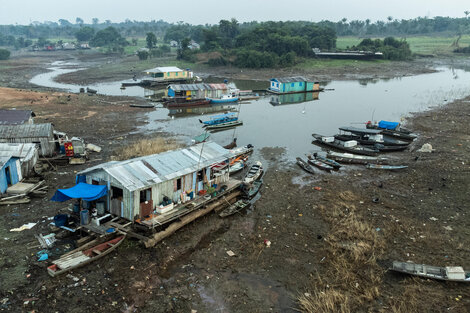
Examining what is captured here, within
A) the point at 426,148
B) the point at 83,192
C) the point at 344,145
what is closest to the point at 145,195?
the point at 83,192

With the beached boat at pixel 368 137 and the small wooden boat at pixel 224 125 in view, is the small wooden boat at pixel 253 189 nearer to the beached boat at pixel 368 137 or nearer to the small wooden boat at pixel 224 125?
the beached boat at pixel 368 137

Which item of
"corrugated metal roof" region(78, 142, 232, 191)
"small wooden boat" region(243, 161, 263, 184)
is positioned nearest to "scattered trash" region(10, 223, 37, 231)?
"corrugated metal roof" region(78, 142, 232, 191)

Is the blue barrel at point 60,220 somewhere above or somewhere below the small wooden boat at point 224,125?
above

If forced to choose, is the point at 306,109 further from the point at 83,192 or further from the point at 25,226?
the point at 25,226

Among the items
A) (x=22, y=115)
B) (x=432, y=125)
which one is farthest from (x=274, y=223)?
(x=432, y=125)

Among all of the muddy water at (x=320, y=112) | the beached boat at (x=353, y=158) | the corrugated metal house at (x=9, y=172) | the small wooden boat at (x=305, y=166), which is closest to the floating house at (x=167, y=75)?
the muddy water at (x=320, y=112)

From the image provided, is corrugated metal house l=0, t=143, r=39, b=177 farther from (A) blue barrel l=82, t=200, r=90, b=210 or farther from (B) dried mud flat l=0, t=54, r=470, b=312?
(A) blue barrel l=82, t=200, r=90, b=210

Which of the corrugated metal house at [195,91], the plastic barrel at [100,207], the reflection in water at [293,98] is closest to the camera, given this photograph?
the plastic barrel at [100,207]
